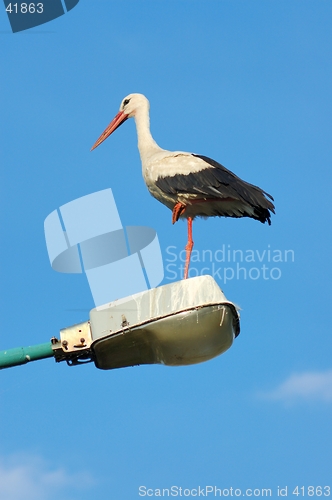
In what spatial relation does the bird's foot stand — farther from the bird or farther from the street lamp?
the street lamp

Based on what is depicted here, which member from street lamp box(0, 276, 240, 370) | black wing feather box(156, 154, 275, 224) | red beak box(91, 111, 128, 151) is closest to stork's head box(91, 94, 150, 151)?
red beak box(91, 111, 128, 151)

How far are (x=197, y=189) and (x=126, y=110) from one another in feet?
8.19

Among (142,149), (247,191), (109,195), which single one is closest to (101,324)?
(109,195)

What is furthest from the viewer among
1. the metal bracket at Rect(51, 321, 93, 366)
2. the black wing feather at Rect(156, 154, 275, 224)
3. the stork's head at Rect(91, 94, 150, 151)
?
the stork's head at Rect(91, 94, 150, 151)

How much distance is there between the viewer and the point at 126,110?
12.8 meters

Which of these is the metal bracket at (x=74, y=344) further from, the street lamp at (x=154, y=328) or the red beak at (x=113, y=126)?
the red beak at (x=113, y=126)

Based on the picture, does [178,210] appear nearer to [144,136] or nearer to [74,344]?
[144,136]

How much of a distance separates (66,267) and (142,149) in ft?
15.6

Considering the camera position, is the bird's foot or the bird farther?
the bird's foot

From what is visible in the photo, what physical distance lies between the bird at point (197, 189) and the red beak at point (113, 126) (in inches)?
47.2

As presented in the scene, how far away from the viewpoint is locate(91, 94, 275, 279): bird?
10602mm

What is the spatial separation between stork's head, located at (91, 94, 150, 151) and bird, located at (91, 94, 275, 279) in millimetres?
1073

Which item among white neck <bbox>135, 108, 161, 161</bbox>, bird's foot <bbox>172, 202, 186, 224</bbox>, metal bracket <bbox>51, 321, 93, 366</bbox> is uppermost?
white neck <bbox>135, 108, 161, 161</bbox>

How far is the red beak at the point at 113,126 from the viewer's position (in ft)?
42.1
